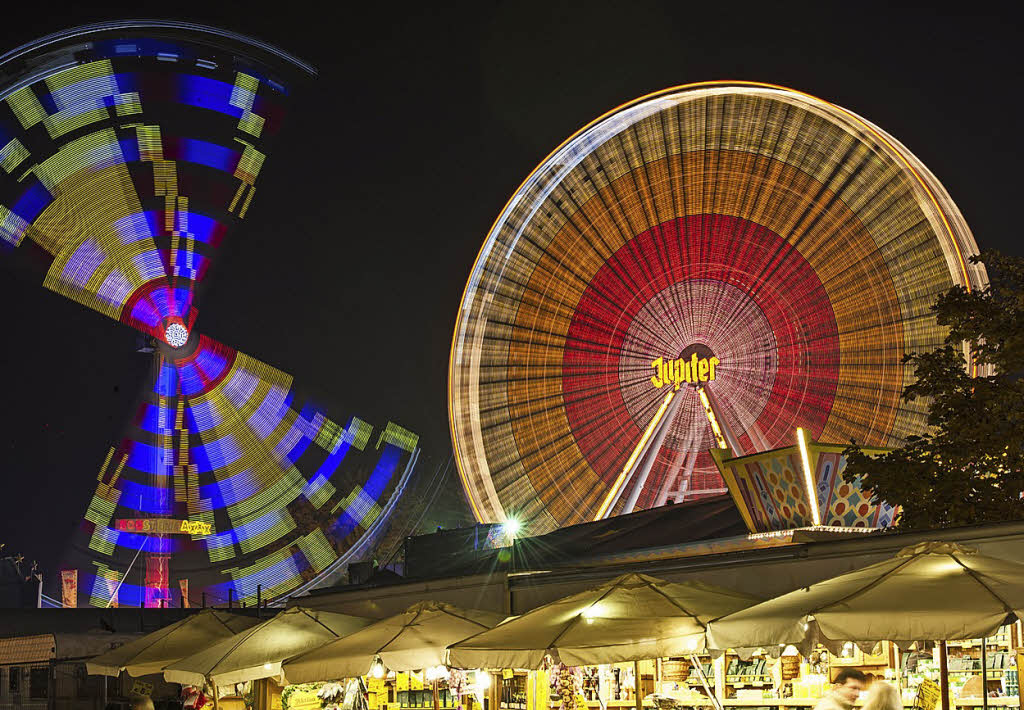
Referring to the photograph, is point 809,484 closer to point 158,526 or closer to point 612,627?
point 612,627

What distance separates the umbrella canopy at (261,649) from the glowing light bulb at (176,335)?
54.1 ft

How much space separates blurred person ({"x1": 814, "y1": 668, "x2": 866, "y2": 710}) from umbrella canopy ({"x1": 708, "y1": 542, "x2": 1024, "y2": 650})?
0.28 m

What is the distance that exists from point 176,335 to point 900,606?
2436cm

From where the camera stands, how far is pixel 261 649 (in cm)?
1260

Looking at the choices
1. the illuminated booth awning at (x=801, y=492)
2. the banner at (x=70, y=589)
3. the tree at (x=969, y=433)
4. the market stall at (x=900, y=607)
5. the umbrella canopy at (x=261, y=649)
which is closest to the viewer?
the market stall at (x=900, y=607)

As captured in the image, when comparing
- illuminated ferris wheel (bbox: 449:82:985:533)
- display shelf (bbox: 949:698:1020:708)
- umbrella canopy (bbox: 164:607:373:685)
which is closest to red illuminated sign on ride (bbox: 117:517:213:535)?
illuminated ferris wheel (bbox: 449:82:985:533)

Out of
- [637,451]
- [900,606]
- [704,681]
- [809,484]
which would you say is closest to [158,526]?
[637,451]

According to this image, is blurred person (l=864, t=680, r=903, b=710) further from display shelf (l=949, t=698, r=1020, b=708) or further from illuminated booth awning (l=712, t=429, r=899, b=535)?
illuminated booth awning (l=712, t=429, r=899, b=535)

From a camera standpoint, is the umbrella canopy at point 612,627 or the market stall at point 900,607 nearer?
the market stall at point 900,607

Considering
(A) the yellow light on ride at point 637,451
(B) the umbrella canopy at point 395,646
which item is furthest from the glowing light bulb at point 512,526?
(B) the umbrella canopy at point 395,646

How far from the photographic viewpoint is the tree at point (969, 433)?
42.6 ft

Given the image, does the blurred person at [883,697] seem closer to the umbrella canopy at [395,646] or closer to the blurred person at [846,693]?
the blurred person at [846,693]

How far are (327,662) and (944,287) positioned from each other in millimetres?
10263

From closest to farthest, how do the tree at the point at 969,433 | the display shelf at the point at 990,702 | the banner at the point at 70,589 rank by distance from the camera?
the display shelf at the point at 990,702, the tree at the point at 969,433, the banner at the point at 70,589
